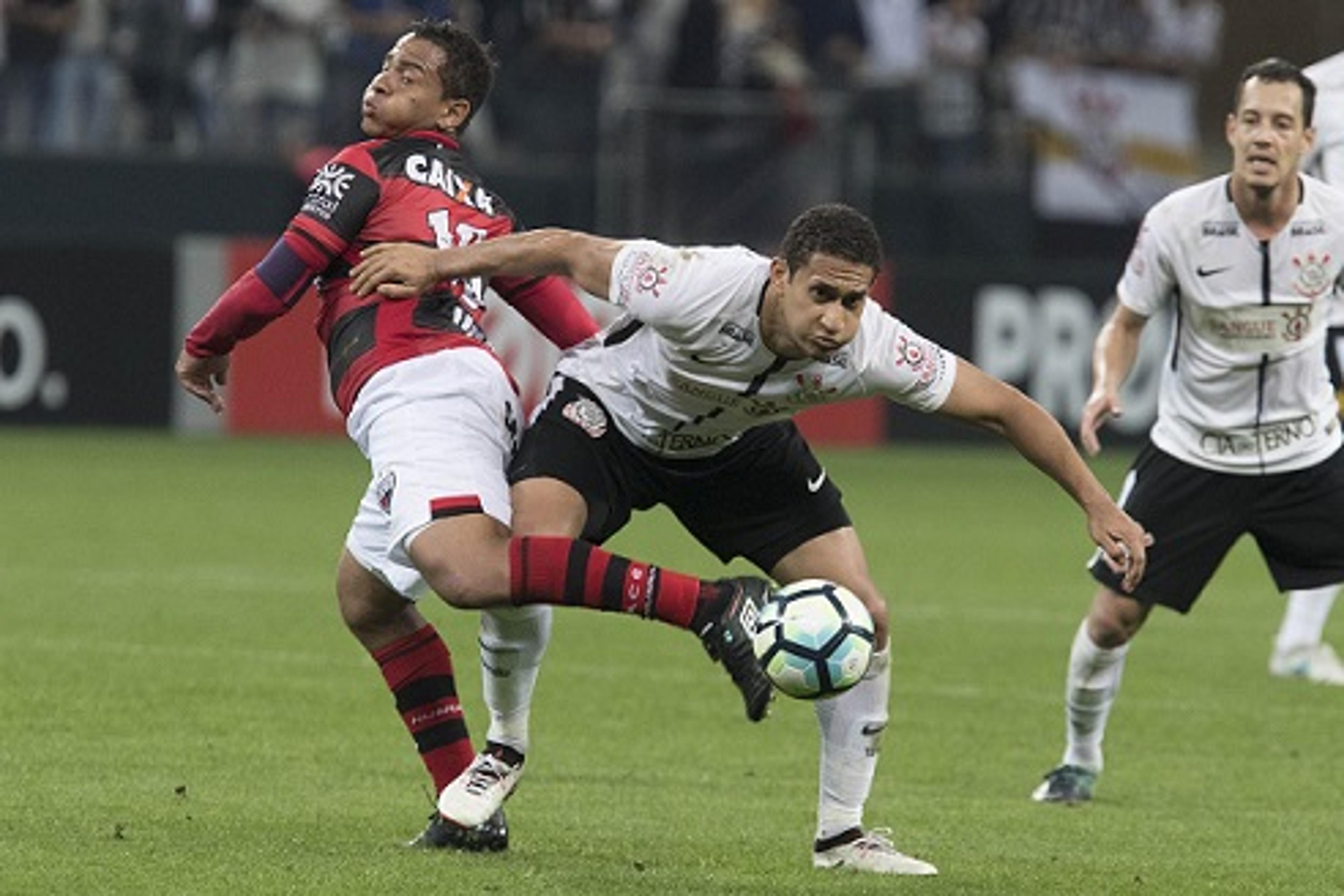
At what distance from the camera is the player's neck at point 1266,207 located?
32.4 ft

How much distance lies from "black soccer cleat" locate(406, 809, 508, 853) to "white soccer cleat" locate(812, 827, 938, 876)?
861 mm

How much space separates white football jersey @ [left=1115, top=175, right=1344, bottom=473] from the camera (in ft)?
32.5

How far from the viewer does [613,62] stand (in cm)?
2283

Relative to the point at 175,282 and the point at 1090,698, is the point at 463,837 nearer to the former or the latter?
the point at 1090,698

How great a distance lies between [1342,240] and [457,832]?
3743 mm

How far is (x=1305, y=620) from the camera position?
12852mm

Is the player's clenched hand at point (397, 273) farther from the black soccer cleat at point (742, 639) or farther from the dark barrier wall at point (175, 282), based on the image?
the dark barrier wall at point (175, 282)

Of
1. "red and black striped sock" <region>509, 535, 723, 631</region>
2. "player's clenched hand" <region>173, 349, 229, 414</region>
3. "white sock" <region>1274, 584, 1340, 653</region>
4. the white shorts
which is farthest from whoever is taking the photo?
"white sock" <region>1274, 584, 1340, 653</region>

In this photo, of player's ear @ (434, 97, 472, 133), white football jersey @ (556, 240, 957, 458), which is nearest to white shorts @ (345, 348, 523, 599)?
white football jersey @ (556, 240, 957, 458)

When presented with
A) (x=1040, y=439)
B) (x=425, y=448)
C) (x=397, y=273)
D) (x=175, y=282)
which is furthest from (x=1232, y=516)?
(x=175, y=282)

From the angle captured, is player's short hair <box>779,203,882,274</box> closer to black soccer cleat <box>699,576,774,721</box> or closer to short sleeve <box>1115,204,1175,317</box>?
black soccer cleat <box>699,576,774,721</box>

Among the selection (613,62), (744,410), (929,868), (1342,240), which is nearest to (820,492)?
(744,410)

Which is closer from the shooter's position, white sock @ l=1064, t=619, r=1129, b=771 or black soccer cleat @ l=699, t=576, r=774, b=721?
black soccer cleat @ l=699, t=576, r=774, b=721

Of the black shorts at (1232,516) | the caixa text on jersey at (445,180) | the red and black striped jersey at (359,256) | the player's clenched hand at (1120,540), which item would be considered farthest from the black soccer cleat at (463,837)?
the black shorts at (1232,516)
